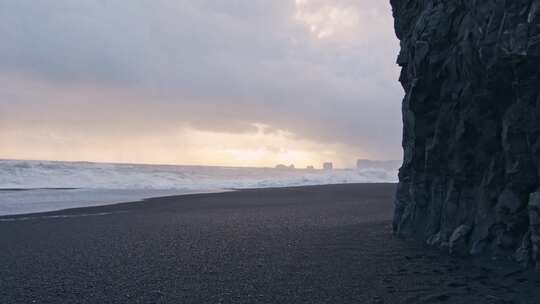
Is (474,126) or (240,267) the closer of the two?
(240,267)

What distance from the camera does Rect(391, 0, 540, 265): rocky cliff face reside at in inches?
304

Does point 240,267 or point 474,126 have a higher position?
point 474,126

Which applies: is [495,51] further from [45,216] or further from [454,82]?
[45,216]

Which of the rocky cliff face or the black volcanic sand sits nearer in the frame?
the black volcanic sand

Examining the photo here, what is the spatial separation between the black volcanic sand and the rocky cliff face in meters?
0.92

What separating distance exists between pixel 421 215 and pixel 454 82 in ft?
14.0

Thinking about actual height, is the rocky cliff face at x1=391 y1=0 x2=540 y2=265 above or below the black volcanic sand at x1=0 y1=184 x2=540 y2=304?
above

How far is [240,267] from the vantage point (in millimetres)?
9039

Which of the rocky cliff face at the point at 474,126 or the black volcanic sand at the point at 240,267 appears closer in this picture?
the black volcanic sand at the point at 240,267

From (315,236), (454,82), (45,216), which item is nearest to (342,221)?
(315,236)

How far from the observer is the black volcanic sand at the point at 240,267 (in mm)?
6898

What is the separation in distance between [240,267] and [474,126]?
21.7 ft

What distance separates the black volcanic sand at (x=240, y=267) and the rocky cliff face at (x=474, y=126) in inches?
36.2

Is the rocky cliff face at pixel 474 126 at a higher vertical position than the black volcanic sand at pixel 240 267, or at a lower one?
higher
